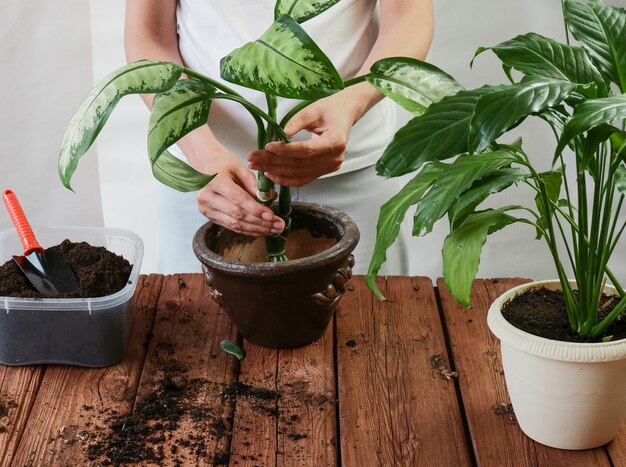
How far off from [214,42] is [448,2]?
0.95 meters

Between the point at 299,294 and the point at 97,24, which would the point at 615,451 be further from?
the point at 97,24

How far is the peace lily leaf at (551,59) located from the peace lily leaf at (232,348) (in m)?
0.56

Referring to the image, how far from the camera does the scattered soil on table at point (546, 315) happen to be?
1042 mm

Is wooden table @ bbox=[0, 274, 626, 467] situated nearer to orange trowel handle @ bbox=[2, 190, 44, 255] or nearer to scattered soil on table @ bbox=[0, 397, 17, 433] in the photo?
scattered soil on table @ bbox=[0, 397, 17, 433]

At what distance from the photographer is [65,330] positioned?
122cm

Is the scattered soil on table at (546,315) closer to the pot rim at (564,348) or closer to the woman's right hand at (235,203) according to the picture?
the pot rim at (564,348)

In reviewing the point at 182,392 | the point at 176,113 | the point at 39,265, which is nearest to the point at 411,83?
the point at 176,113

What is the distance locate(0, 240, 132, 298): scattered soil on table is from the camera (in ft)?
4.06

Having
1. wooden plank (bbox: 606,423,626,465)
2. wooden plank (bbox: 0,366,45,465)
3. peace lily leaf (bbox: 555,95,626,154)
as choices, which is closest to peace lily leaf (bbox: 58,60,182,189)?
wooden plank (bbox: 0,366,45,465)

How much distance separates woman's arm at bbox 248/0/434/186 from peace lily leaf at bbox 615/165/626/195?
1.40ft

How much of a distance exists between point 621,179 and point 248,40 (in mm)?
797

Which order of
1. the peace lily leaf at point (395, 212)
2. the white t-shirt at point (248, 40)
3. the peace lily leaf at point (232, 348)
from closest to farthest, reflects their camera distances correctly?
the peace lily leaf at point (395, 212), the peace lily leaf at point (232, 348), the white t-shirt at point (248, 40)

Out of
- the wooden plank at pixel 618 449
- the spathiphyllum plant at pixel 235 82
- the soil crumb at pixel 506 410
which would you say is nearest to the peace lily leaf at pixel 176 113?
the spathiphyllum plant at pixel 235 82

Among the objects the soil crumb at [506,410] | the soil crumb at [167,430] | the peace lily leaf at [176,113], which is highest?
the peace lily leaf at [176,113]
